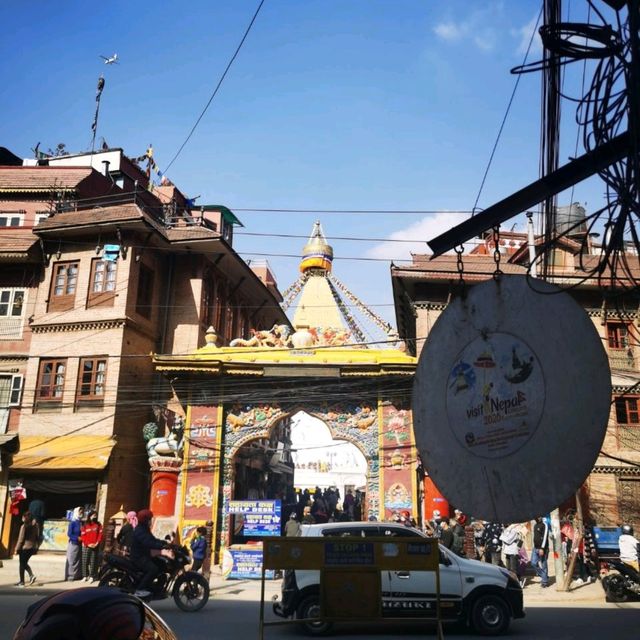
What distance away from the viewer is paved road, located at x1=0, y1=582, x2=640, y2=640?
9945 millimetres

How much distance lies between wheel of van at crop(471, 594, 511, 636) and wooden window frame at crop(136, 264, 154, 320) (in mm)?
17056

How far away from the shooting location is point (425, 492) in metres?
20.7

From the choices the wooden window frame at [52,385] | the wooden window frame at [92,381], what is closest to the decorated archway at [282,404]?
the wooden window frame at [92,381]

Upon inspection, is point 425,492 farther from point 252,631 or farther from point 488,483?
point 488,483

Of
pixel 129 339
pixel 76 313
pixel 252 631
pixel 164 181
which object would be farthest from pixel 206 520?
pixel 164 181

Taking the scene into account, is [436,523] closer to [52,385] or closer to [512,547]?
[512,547]

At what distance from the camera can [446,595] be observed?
10328mm

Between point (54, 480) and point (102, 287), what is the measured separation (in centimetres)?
672

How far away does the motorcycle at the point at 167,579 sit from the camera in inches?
444

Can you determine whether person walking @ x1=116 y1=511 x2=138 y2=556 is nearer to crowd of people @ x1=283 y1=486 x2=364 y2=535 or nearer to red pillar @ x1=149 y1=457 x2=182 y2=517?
red pillar @ x1=149 y1=457 x2=182 y2=517

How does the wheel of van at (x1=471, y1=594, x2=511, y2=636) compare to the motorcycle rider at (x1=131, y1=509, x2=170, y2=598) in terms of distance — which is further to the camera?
the motorcycle rider at (x1=131, y1=509, x2=170, y2=598)

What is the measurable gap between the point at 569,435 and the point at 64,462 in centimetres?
2018

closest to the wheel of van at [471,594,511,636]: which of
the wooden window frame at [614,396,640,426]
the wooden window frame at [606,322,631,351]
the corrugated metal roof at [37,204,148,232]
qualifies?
the wooden window frame at [614,396,640,426]

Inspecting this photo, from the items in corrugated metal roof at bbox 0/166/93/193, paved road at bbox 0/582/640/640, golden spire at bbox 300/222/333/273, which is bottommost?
paved road at bbox 0/582/640/640
